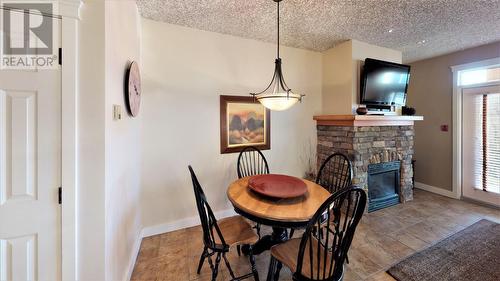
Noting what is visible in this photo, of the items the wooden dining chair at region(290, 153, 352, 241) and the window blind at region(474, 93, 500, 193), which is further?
the window blind at region(474, 93, 500, 193)

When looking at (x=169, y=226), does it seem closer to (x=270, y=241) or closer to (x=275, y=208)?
(x=270, y=241)

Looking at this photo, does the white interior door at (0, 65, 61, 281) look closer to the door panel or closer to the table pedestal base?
the door panel

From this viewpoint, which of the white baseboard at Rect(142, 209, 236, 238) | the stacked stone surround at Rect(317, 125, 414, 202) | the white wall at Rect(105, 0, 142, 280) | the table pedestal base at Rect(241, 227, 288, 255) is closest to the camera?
the white wall at Rect(105, 0, 142, 280)

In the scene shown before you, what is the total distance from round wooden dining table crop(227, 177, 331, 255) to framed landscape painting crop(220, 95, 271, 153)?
1.07 meters

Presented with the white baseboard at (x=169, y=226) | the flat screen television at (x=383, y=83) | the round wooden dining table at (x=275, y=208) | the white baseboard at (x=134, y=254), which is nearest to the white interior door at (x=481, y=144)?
the flat screen television at (x=383, y=83)

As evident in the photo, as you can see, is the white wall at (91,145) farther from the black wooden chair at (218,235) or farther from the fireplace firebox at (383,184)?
the fireplace firebox at (383,184)

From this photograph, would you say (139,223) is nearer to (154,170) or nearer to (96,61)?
(154,170)

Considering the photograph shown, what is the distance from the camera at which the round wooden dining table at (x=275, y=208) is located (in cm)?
144

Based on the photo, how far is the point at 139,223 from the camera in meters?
2.47

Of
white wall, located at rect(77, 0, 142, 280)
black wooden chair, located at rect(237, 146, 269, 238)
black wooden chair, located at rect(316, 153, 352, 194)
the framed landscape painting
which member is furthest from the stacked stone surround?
white wall, located at rect(77, 0, 142, 280)

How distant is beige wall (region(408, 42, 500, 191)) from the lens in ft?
12.5

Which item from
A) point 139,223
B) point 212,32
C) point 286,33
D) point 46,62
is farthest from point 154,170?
point 286,33

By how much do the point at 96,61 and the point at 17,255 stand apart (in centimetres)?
121

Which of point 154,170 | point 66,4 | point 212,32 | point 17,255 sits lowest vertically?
point 17,255
